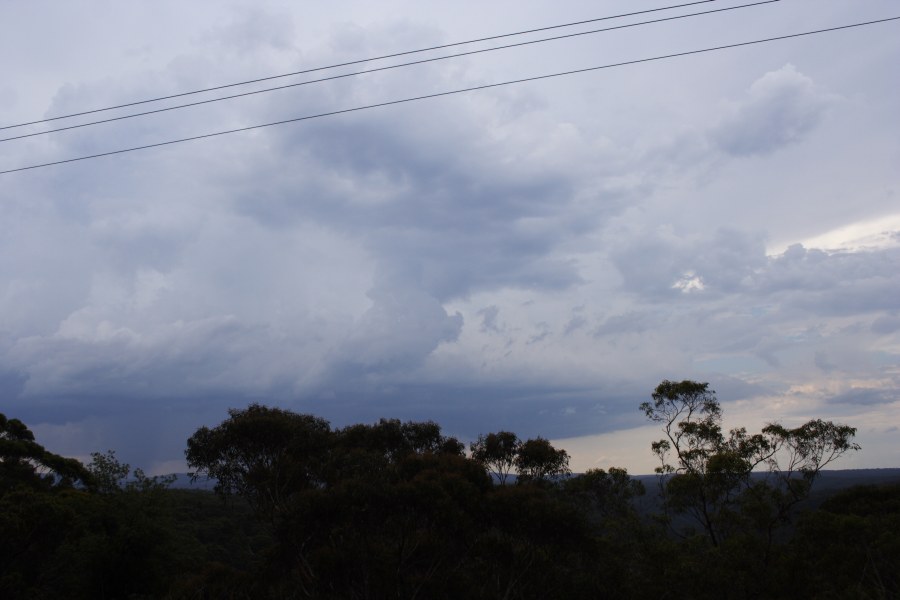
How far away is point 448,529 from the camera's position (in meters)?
23.3

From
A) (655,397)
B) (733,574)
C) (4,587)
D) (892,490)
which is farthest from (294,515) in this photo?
(892,490)

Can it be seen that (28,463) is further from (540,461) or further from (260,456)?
(540,461)

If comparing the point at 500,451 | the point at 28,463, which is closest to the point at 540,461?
the point at 500,451

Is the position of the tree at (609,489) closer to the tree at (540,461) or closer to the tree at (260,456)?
the tree at (540,461)

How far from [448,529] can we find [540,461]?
50.6 ft

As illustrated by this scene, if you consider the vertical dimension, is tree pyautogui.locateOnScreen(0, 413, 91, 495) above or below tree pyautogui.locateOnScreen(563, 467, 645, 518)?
above

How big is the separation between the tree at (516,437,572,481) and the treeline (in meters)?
0.08

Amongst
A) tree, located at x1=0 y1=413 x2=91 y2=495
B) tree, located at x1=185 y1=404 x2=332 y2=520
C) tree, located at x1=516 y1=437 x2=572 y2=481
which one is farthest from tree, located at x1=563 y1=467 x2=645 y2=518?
tree, located at x1=0 y1=413 x2=91 y2=495

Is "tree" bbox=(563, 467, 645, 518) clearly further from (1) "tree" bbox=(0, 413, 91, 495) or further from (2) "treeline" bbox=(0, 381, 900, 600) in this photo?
(1) "tree" bbox=(0, 413, 91, 495)

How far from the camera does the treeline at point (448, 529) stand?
23.3 meters

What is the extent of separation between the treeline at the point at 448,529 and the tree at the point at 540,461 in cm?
8

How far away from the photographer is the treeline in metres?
23.3

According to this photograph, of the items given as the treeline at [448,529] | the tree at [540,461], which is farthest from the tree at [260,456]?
the tree at [540,461]

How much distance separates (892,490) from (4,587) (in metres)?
38.3
